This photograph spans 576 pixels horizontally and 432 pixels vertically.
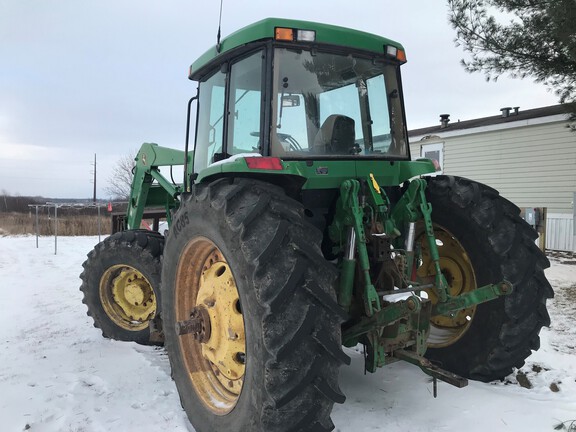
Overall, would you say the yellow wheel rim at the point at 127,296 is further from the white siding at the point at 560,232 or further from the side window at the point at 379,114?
the white siding at the point at 560,232

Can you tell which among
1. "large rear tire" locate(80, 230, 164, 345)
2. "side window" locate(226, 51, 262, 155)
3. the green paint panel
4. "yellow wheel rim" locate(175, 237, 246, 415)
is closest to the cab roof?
"side window" locate(226, 51, 262, 155)

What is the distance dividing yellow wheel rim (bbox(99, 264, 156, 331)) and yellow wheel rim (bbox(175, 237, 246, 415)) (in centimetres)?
178

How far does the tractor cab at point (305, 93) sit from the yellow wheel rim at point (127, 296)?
2.00m

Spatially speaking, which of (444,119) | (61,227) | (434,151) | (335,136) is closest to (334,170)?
(335,136)

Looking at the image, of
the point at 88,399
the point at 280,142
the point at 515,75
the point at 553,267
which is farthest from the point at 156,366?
the point at 553,267

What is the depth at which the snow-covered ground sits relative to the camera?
3.03m

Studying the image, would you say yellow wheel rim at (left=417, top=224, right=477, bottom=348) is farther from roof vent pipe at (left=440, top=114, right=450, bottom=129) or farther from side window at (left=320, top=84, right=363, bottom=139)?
roof vent pipe at (left=440, top=114, right=450, bottom=129)

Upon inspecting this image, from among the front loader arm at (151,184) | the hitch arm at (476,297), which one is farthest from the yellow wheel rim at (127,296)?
the hitch arm at (476,297)

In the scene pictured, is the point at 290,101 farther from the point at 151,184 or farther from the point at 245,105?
the point at 151,184

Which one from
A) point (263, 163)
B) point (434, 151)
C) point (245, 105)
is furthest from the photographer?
point (434, 151)

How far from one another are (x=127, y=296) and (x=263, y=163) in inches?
121

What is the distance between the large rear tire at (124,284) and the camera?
4711 millimetres

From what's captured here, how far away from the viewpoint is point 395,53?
11.3 feet

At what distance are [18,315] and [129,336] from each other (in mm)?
2206
